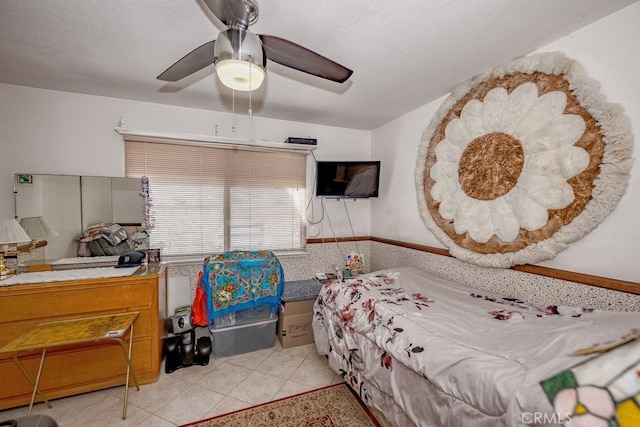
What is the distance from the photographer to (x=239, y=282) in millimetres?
2320

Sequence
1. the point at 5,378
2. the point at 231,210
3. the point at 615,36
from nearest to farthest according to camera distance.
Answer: the point at 615,36
the point at 5,378
the point at 231,210

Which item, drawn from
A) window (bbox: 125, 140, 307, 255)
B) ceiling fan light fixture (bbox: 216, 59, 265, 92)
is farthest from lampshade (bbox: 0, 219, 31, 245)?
ceiling fan light fixture (bbox: 216, 59, 265, 92)

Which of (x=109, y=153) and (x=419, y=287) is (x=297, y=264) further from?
(x=109, y=153)

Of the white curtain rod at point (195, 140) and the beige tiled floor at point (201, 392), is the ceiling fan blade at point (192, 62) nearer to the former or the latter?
the white curtain rod at point (195, 140)

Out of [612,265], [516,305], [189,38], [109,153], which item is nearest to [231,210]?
[109,153]

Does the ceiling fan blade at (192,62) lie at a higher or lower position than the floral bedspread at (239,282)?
higher

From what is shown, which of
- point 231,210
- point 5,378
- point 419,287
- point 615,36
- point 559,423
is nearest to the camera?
point 559,423

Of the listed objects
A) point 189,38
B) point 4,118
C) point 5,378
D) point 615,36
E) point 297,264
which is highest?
point 189,38

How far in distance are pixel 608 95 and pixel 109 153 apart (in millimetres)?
3826

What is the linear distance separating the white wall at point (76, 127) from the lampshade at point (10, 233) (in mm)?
538

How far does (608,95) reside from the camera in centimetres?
141

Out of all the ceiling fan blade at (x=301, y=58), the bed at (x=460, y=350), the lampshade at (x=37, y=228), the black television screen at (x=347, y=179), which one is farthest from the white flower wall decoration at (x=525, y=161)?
the lampshade at (x=37, y=228)

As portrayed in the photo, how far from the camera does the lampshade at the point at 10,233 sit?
5.91ft

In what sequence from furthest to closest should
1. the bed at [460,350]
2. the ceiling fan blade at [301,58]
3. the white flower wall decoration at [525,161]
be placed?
the white flower wall decoration at [525,161] → the ceiling fan blade at [301,58] → the bed at [460,350]
